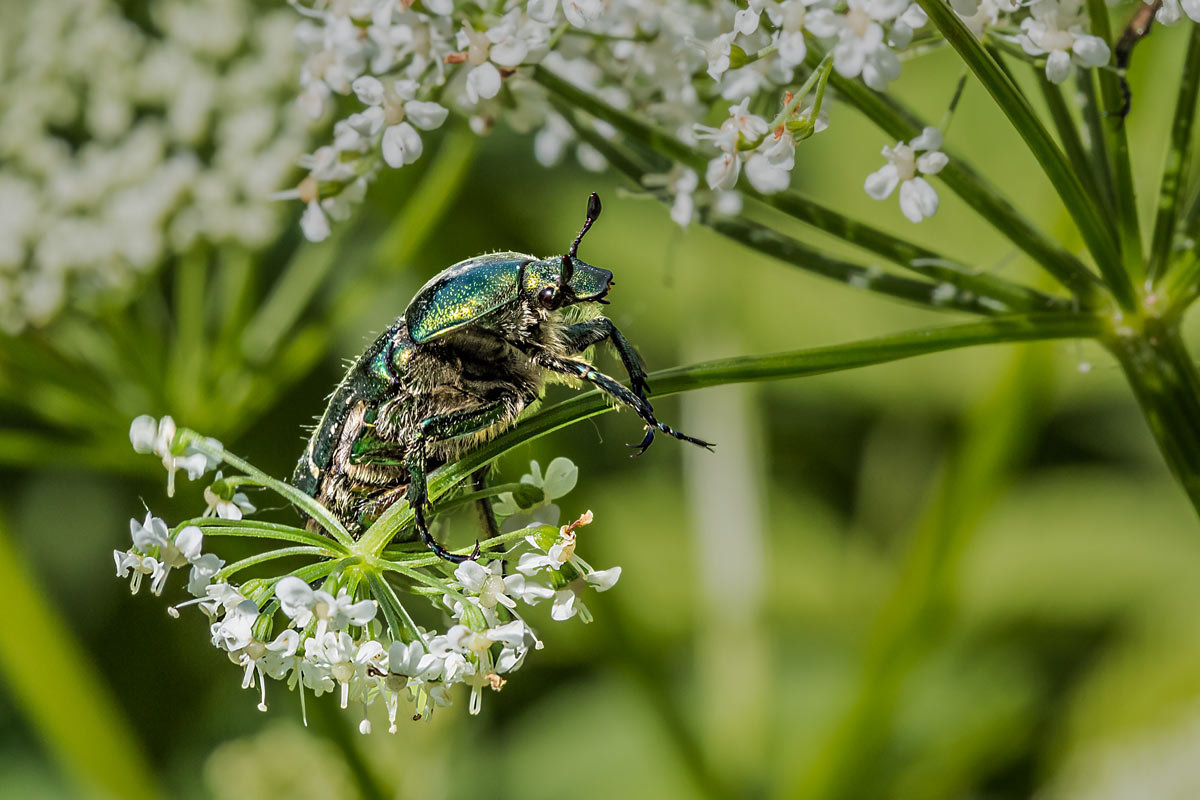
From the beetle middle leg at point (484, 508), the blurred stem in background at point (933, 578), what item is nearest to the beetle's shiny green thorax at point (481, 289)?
the beetle middle leg at point (484, 508)

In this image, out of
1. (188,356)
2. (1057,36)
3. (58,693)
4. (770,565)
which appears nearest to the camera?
(1057,36)

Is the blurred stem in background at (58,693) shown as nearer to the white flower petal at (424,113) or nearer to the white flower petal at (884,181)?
the white flower petal at (424,113)

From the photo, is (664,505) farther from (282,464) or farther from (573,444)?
(282,464)

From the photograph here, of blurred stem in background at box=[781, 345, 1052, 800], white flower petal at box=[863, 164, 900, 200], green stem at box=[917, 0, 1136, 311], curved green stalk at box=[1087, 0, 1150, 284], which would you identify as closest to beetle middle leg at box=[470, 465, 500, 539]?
white flower petal at box=[863, 164, 900, 200]

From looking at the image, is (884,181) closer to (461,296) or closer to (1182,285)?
(1182,285)

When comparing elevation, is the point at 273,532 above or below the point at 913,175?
below

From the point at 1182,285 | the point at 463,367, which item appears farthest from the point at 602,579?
the point at 1182,285

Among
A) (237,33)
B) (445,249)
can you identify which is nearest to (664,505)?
(445,249)
